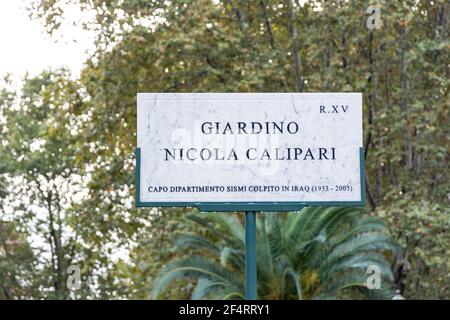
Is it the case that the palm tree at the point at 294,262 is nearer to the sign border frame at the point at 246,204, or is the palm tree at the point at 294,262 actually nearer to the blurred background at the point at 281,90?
the blurred background at the point at 281,90

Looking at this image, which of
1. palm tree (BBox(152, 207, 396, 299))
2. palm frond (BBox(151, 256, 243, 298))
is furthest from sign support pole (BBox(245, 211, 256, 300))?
palm frond (BBox(151, 256, 243, 298))

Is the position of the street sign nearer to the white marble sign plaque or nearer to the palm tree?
the white marble sign plaque

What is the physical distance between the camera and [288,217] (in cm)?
2225

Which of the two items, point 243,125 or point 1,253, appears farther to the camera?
point 1,253

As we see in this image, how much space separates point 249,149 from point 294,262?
12950 millimetres

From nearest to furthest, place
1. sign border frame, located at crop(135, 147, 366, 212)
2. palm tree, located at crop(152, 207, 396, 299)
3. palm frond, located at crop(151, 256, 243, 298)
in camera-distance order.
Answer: sign border frame, located at crop(135, 147, 366, 212) < palm tree, located at crop(152, 207, 396, 299) < palm frond, located at crop(151, 256, 243, 298)

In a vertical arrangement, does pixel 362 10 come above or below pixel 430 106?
above

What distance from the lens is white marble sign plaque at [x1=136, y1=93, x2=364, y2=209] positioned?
30.5ft

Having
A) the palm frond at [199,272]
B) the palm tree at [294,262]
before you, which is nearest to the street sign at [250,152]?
the palm tree at [294,262]

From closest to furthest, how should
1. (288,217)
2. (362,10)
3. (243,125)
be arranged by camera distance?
(243,125) < (288,217) < (362,10)

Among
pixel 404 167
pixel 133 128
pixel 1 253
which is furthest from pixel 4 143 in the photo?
pixel 404 167

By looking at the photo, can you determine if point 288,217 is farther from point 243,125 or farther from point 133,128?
point 243,125

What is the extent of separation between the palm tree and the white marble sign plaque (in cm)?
1173
